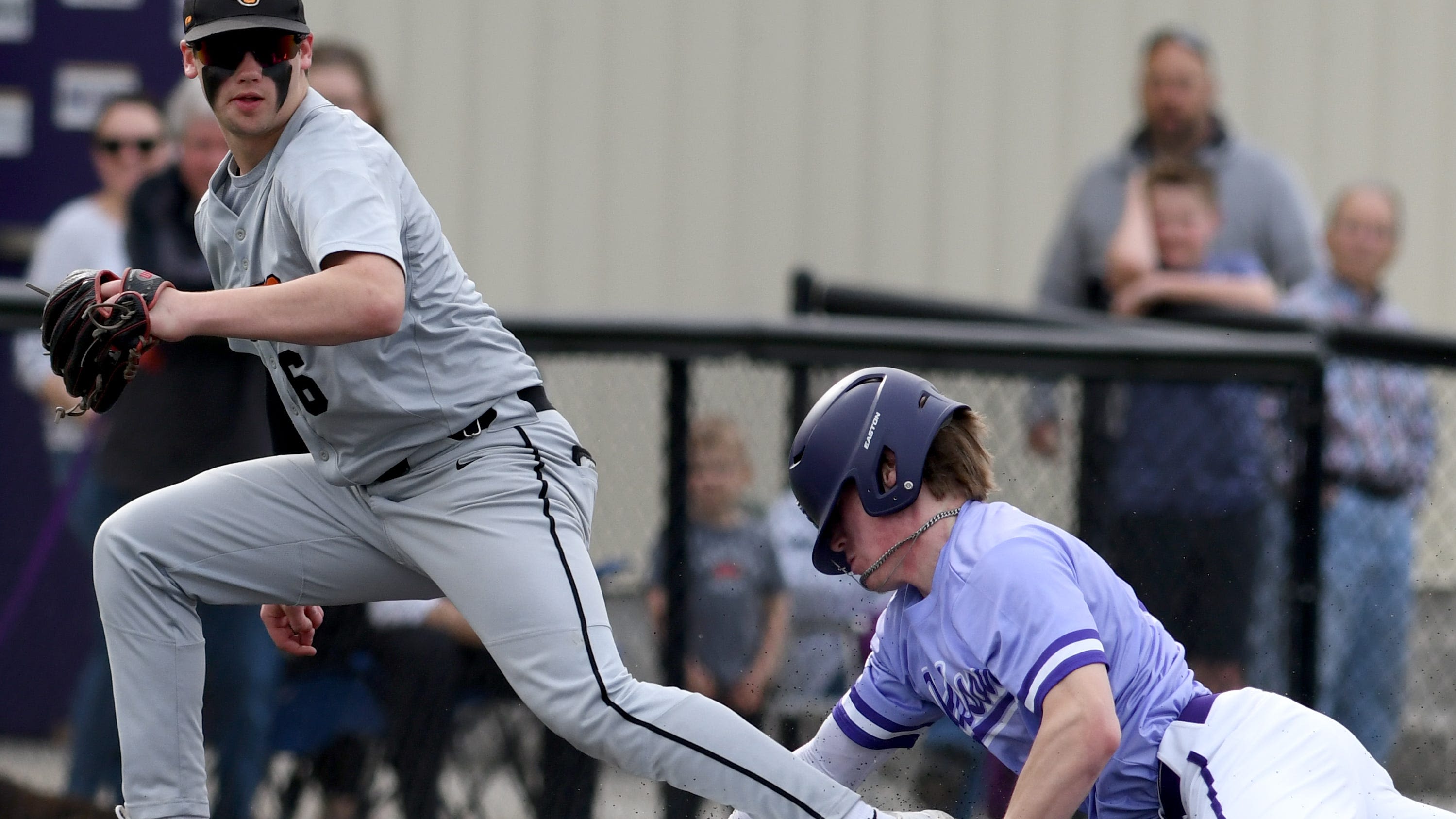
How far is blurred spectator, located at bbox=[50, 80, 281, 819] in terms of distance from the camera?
4.57 metres

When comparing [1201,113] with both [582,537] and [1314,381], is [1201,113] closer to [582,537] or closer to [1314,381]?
[1314,381]

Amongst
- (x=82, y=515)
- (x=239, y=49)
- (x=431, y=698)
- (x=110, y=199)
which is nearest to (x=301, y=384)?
(x=239, y=49)

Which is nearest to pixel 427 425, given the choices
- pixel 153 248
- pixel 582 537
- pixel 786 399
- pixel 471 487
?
pixel 471 487

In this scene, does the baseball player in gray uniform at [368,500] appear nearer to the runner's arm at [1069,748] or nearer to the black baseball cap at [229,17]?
the black baseball cap at [229,17]

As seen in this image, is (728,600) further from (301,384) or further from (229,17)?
(229,17)

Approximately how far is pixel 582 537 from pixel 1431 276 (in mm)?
6090

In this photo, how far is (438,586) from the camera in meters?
3.28

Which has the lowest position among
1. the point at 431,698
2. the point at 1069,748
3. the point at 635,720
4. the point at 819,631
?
the point at 431,698

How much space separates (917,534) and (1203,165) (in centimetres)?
357

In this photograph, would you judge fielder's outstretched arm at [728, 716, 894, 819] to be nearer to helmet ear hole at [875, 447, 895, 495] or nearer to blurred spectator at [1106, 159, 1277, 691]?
helmet ear hole at [875, 447, 895, 495]

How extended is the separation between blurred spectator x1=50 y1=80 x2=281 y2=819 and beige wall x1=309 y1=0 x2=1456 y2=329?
2.70 meters

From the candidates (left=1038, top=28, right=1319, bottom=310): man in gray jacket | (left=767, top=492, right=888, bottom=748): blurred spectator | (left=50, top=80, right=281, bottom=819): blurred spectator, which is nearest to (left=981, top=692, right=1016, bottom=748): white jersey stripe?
(left=767, top=492, right=888, bottom=748): blurred spectator

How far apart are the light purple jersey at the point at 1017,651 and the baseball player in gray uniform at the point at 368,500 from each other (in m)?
0.23

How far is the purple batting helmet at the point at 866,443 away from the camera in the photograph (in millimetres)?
2957
